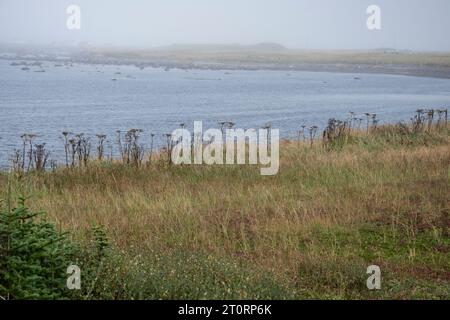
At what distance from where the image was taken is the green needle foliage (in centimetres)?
668

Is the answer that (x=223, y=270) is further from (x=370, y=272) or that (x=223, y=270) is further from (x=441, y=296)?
(x=441, y=296)

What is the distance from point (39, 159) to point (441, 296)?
11991 mm

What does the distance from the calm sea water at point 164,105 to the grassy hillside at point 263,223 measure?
9.89m

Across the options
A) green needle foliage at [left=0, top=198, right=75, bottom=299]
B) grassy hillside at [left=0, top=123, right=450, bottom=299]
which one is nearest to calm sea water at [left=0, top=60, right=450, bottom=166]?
grassy hillside at [left=0, top=123, right=450, bottom=299]

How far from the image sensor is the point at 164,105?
178 ft

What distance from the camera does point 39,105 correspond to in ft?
166

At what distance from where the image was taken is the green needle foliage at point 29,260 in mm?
6684

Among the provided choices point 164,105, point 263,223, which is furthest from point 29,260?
point 164,105

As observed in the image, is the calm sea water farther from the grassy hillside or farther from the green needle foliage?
the green needle foliage

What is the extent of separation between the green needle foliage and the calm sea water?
55.2 feet

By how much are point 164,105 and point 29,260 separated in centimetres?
4779

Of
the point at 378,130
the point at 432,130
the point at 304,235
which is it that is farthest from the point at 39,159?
the point at 432,130

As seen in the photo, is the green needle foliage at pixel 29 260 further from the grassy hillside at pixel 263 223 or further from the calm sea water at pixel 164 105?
the calm sea water at pixel 164 105
